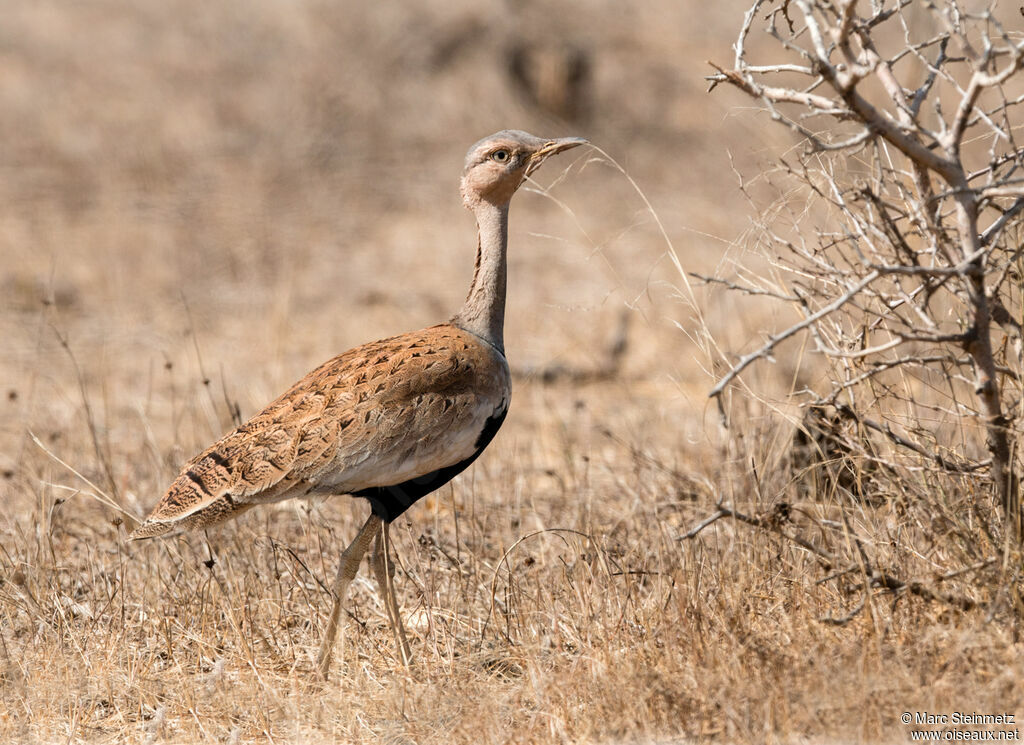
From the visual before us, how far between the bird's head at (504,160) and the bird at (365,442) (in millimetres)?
180

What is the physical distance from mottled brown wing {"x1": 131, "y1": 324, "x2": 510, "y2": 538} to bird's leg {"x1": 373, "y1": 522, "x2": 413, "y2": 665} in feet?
0.88

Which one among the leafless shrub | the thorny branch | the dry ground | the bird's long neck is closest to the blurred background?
the dry ground

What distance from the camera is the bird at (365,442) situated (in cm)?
383

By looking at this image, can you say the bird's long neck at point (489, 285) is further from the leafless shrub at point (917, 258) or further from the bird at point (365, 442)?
the leafless shrub at point (917, 258)

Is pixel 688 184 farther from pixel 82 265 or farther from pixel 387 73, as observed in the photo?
pixel 82 265

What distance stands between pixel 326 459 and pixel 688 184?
8.73m

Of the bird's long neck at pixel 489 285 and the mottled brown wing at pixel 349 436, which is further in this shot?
the bird's long neck at pixel 489 285

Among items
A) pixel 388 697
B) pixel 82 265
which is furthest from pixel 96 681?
pixel 82 265

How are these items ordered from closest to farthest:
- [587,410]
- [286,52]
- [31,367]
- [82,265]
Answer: [587,410] < [31,367] < [82,265] < [286,52]

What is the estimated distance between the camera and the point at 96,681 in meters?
3.77

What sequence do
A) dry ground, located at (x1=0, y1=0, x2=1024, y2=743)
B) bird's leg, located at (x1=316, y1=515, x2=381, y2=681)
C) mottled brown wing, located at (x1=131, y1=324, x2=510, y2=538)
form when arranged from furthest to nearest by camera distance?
bird's leg, located at (x1=316, y1=515, x2=381, y2=681) → mottled brown wing, located at (x1=131, y1=324, x2=510, y2=538) → dry ground, located at (x1=0, y1=0, x2=1024, y2=743)

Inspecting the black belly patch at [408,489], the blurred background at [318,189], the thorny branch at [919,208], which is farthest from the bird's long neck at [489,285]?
the blurred background at [318,189]

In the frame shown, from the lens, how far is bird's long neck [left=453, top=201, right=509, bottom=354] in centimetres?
434

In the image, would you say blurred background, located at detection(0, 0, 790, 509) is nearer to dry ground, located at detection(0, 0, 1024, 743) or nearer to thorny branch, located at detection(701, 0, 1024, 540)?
dry ground, located at detection(0, 0, 1024, 743)
